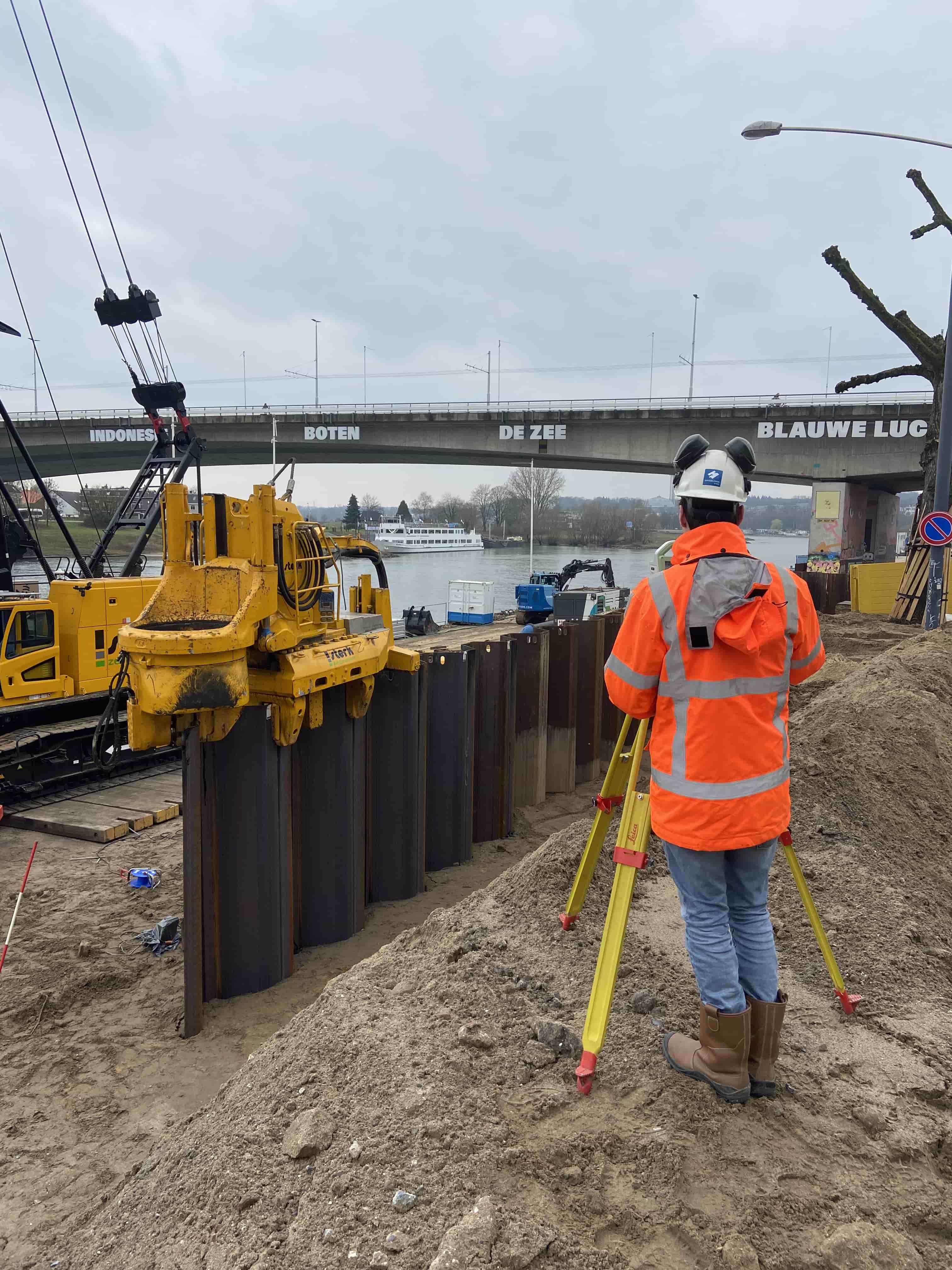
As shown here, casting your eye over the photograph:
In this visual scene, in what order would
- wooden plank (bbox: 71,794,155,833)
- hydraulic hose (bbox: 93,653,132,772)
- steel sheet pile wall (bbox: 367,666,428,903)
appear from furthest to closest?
wooden plank (bbox: 71,794,155,833), hydraulic hose (bbox: 93,653,132,772), steel sheet pile wall (bbox: 367,666,428,903)

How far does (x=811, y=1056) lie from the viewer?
10.9ft

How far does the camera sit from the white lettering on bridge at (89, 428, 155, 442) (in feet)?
148

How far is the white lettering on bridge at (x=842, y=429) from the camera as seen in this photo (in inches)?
1347

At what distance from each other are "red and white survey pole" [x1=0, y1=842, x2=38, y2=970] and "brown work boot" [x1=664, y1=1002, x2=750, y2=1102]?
19.9 ft

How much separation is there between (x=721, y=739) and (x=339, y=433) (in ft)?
136

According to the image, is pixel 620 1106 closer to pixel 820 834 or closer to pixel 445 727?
pixel 820 834

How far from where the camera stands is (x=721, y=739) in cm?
290

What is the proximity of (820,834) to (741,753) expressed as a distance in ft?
9.72

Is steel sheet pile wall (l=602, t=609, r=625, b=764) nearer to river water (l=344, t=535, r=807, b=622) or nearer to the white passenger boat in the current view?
river water (l=344, t=535, r=807, b=622)

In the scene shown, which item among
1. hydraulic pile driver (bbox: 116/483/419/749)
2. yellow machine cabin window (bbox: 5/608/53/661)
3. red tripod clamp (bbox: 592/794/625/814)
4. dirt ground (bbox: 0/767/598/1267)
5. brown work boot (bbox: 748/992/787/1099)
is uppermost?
hydraulic pile driver (bbox: 116/483/419/749)

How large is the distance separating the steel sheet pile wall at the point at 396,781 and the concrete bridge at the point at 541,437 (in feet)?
99.2

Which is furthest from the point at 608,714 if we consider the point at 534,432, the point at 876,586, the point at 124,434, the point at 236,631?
the point at 124,434

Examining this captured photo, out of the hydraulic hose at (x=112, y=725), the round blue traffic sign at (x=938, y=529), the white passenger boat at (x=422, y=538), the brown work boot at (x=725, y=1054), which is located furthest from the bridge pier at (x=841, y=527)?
the white passenger boat at (x=422, y=538)

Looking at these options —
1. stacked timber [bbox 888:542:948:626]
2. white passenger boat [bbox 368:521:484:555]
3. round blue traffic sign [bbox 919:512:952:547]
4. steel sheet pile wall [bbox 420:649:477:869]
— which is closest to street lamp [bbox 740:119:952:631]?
round blue traffic sign [bbox 919:512:952:547]
